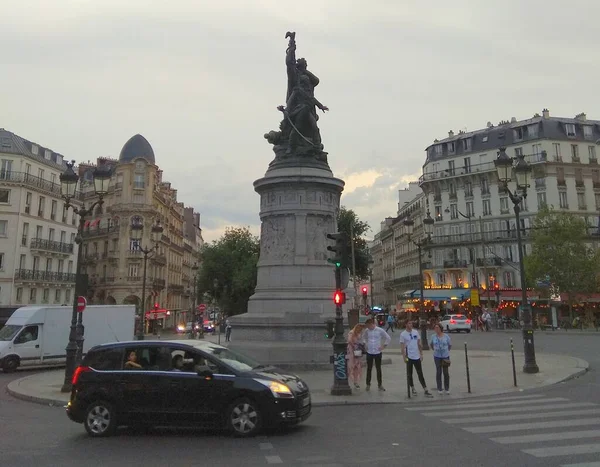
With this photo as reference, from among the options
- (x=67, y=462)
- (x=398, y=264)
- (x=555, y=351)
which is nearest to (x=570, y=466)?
(x=67, y=462)

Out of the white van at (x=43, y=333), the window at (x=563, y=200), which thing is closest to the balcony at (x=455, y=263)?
the window at (x=563, y=200)

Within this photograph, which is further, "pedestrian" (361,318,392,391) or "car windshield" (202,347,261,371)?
"pedestrian" (361,318,392,391)

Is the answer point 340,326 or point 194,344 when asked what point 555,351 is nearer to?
point 340,326

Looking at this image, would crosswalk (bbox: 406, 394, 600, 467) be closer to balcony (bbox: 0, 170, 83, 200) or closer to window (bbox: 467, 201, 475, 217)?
balcony (bbox: 0, 170, 83, 200)

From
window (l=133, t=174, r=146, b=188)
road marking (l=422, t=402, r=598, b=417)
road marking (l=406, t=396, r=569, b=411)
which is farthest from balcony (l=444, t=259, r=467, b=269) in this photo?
road marking (l=422, t=402, r=598, b=417)

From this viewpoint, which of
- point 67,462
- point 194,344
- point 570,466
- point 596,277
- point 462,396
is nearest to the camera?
point 570,466

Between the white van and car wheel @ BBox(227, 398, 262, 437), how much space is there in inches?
640

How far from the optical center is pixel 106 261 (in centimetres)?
6794

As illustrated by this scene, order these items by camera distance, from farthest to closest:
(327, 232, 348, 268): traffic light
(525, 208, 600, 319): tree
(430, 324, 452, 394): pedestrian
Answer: (525, 208, 600, 319): tree → (327, 232, 348, 268): traffic light → (430, 324, 452, 394): pedestrian

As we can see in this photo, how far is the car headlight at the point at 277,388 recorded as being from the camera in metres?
8.98

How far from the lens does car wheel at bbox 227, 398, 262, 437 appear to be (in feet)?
29.1

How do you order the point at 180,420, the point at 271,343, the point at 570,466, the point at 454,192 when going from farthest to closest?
the point at 454,192, the point at 271,343, the point at 180,420, the point at 570,466

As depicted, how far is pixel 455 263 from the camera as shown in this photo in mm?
69812

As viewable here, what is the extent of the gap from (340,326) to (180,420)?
5.18 m
